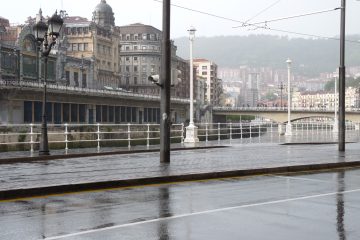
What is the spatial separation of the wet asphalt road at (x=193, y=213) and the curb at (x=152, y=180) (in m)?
0.40

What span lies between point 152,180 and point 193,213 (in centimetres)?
399

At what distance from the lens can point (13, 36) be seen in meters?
100

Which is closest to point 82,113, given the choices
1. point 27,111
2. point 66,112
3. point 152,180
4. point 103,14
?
point 66,112

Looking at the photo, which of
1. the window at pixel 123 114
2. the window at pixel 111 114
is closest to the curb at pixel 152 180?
the window at pixel 111 114

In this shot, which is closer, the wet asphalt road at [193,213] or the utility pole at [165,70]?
the wet asphalt road at [193,213]

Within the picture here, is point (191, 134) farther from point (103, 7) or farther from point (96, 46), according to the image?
point (103, 7)

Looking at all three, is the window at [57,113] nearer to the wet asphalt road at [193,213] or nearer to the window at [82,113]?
the window at [82,113]

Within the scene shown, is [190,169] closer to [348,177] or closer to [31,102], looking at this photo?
[348,177]

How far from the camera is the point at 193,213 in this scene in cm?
822

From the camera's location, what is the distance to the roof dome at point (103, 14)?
147375 millimetres

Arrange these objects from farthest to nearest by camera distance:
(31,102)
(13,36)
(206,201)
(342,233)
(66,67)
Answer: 1. (66,67)
2. (13,36)
3. (31,102)
4. (206,201)
5. (342,233)

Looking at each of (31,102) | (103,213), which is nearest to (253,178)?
(103,213)

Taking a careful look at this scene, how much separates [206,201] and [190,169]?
4740 mm

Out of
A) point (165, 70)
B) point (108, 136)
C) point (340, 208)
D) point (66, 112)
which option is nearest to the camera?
point (340, 208)
